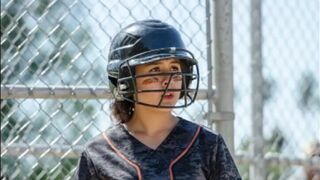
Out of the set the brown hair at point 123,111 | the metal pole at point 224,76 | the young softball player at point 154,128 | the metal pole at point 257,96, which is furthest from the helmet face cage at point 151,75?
the metal pole at point 257,96

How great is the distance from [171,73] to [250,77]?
2.06 meters

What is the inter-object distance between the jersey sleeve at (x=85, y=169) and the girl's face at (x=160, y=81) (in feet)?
0.84

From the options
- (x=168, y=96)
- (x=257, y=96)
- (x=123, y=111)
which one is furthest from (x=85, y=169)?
(x=257, y=96)

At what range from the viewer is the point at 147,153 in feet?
10.7

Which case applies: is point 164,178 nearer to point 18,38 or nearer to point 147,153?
point 147,153

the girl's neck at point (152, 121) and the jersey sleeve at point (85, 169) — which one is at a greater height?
the girl's neck at point (152, 121)

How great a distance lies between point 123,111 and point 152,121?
15cm

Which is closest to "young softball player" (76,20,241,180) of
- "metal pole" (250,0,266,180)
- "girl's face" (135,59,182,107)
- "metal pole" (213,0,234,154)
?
"girl's face" (135,59,182,107)

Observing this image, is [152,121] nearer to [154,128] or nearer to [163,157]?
[154,128]

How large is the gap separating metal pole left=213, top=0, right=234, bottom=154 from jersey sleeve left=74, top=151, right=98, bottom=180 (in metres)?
0.84

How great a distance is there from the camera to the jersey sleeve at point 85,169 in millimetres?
3291

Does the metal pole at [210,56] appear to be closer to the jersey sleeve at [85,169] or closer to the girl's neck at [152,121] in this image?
the girl's neck at [152,121]

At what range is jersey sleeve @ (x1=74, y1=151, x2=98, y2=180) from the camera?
3291 mm

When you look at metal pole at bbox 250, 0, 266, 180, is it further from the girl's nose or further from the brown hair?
the girl's nose
